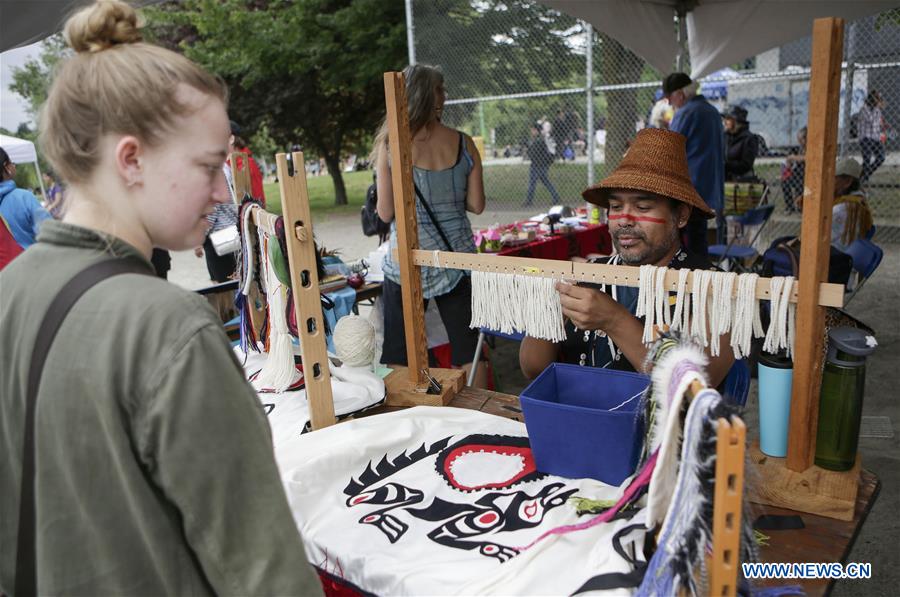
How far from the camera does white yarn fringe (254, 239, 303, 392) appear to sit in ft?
5.66

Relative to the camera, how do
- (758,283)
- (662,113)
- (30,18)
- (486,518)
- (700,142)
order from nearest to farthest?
(486,518) → (758,283) → (30,18) → (700,142) → (662,113)

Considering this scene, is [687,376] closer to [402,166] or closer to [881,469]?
[402,166]

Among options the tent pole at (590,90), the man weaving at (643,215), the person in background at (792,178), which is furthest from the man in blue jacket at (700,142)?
the person in background at (792,178)

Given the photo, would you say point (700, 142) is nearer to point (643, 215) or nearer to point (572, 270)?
point (643, 215)

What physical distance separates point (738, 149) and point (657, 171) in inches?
253

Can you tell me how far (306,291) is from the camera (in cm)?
155

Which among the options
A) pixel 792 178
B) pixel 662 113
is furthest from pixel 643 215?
pixel 792 178

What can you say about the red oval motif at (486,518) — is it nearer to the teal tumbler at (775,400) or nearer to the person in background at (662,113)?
the teal tumbler at (775,400)

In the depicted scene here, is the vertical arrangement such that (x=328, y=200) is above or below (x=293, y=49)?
below

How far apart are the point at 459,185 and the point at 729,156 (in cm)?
572

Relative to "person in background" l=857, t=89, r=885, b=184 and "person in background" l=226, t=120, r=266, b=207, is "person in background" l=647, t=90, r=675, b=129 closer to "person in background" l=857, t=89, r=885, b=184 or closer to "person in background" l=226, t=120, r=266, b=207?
"person in background" l=857, t=89, r=885, b=184

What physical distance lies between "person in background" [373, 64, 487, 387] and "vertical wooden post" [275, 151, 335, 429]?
1145mm

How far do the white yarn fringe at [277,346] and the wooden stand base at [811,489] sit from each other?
1.18 m

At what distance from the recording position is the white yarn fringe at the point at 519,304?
1.54 m
